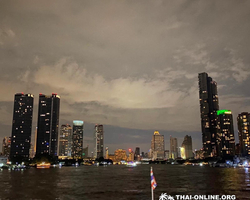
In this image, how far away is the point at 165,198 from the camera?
52125 millimetres

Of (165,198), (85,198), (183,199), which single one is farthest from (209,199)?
(85,198)

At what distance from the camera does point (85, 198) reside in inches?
2094

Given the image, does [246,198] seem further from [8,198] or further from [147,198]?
[8,198]

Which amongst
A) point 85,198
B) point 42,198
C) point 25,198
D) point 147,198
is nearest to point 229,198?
point 147,198

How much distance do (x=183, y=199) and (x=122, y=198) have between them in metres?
12.6

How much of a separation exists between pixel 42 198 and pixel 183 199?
96.7 ft

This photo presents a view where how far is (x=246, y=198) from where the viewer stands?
52250mm

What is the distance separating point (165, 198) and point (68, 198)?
2040 centimetres

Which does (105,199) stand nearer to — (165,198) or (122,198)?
(122,198)

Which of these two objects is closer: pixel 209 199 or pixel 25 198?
pixel 209 199

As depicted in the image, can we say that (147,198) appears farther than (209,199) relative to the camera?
Yes

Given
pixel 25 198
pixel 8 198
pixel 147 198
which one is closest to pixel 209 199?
pixel 147 198

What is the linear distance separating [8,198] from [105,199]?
2075 centimetres

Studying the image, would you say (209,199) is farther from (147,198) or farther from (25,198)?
(25,198)
